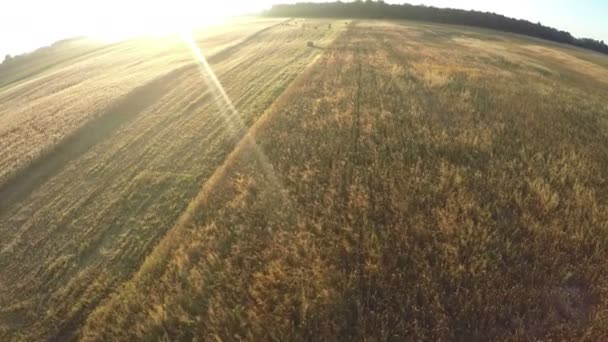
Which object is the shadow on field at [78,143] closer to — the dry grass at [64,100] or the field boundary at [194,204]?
the dry grass at [64,100]

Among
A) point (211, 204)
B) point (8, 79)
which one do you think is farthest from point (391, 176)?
point (8, 79)

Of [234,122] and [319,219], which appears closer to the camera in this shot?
[319,219]

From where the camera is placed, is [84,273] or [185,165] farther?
[185,165]

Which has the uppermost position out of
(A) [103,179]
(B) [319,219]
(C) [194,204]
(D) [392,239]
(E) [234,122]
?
(E) [234,122]

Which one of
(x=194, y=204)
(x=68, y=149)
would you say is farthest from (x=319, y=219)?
(x=68, y=149)

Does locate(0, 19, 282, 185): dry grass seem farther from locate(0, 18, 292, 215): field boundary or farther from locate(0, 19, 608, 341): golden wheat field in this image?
locate(0, 19, 608, 341): golden wheat field

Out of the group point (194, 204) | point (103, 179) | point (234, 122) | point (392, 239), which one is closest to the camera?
point (392, 239)

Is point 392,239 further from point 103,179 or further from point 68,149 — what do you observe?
point 68,149

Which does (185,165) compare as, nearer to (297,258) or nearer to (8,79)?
(297,258)
